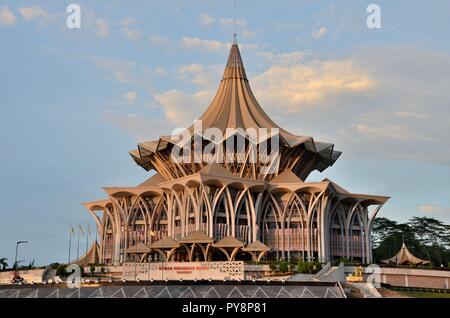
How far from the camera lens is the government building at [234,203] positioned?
66875 millimetres

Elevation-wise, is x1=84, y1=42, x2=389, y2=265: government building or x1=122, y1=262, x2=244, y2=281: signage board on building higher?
x1=84, y1=42, x2=389, y2=265: government building

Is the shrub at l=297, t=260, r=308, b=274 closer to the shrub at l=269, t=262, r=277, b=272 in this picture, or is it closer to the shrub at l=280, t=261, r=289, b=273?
the shrub at l=280, t=261, r=289, b=273

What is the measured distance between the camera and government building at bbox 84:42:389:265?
66875 millimetres

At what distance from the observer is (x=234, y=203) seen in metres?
68.8

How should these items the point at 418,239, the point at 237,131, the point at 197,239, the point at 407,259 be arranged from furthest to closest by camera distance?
the point at 418,239, the point at 237,131, the point at 407,259, the point at 197,239

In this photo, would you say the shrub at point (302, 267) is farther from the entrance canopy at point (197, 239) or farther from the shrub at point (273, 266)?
the entrance canopy at point (197, 239)

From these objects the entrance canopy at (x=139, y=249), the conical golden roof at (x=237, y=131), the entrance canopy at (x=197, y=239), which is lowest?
the entrance canopy at (x=139, y=249)

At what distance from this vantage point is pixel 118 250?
245ft

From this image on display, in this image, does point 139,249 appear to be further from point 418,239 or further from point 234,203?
point 418,239

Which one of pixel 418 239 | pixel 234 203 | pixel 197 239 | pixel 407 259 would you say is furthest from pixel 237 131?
pixel 418 239

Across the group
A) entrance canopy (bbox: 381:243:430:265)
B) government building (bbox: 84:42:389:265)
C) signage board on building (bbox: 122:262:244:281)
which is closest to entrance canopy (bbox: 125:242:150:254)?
government building (bbox: 84:42:389:265)

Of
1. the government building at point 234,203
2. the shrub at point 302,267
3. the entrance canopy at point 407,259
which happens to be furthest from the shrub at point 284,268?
the entrance canopy at point 407,259
